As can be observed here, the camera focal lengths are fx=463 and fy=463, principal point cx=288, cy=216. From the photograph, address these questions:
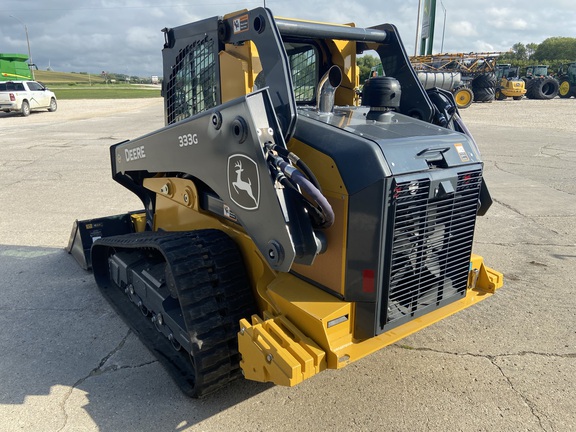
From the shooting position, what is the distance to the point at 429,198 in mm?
2422

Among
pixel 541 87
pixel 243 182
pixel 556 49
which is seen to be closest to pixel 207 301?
pixel 243 182

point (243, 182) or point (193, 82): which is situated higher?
point (193, 82)

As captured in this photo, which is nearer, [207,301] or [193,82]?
[207,301]

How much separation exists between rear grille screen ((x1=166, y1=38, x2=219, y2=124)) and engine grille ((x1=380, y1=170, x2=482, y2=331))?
1478 mm

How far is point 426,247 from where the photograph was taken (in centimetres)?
259

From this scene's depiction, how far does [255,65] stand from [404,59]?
1236mm

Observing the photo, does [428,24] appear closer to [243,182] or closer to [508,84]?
[508,84]

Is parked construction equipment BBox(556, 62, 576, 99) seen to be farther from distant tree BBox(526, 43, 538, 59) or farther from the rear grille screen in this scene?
distant tree BBox(526, 43, 538, 59)

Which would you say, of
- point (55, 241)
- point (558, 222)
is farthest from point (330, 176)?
point (558, 222)

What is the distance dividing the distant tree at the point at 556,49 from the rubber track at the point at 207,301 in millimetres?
88257

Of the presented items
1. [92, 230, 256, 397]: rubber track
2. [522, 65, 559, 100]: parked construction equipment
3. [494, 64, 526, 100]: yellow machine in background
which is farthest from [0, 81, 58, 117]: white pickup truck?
[522, 65, 559, 100]: parked construction equipment

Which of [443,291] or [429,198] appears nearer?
[429,198]

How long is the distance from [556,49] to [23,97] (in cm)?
8621

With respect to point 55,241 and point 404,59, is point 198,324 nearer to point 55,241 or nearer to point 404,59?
point 404,59
